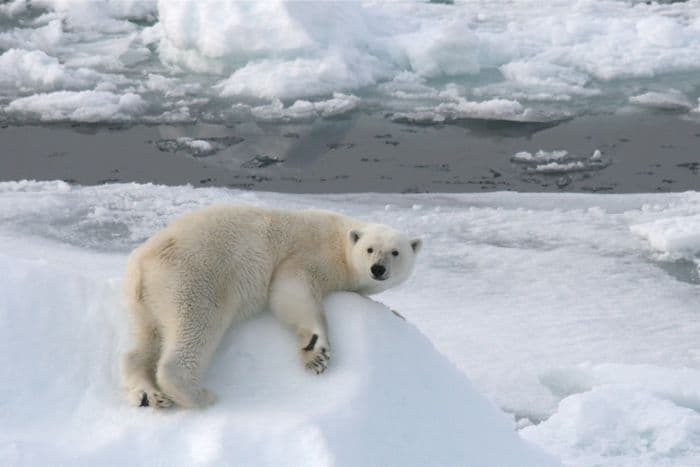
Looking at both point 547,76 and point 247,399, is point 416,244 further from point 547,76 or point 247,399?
point 547,76

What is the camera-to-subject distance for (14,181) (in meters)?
7.02

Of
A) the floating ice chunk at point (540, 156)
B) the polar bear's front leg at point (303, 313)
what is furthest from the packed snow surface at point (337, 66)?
the polar bear's front leg at point (303, 313)

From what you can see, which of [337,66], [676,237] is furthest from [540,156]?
[337,66]

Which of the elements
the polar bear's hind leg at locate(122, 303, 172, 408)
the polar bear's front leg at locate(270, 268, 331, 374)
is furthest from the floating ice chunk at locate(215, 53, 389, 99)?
the polar bear's hind leg at locate(122, 303, 172, 408)

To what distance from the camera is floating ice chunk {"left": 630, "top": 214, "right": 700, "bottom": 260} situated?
5.85 meters

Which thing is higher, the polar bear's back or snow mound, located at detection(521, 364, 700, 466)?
the polar bear's back

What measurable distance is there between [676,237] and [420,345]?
3444mm

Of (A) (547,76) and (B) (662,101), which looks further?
(A) (547,76)

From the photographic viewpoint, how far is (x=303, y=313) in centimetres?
281

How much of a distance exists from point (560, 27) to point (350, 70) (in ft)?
8.35

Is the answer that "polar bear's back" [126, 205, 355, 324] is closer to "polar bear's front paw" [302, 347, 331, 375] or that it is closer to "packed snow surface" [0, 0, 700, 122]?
"polar bear's front paw" [302, 347, 331, 375]

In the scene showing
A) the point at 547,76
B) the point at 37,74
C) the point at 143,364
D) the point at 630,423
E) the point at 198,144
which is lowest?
the point at 630,423

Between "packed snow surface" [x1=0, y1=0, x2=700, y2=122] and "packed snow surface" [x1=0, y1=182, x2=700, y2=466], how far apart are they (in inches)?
72.6

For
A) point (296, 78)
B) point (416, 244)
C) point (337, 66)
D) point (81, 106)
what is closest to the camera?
point (416, 244)
